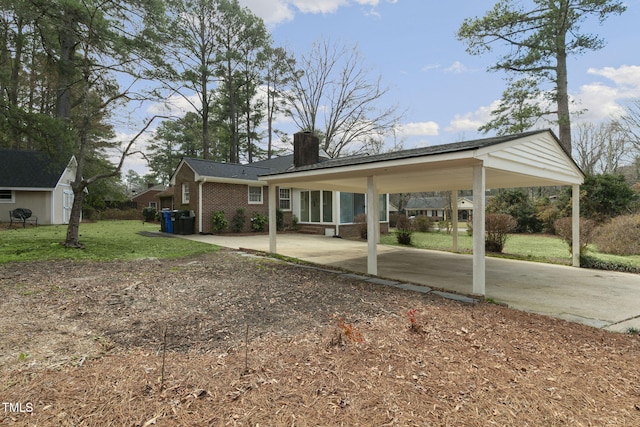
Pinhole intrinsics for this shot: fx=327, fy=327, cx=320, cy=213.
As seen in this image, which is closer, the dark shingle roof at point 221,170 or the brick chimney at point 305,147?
the brick chimney at point 305,147

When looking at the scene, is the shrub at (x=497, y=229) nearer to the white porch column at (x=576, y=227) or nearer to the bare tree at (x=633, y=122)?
the white porch column at (x=576, y=227)

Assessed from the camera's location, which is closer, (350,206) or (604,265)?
(604,265)

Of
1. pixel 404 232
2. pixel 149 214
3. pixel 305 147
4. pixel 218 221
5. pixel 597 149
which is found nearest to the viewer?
pixel 305 147

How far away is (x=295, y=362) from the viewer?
2863 mm

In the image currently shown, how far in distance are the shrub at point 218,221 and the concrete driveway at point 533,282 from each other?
6.48 meters

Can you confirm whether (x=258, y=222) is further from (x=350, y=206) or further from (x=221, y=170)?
(x=350, y=206)

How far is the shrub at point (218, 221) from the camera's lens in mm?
15430

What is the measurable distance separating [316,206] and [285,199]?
2.08 meters

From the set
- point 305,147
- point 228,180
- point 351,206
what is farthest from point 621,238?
point 228,180

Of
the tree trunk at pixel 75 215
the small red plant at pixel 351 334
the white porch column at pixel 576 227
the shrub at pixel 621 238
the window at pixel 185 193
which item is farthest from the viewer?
the window at pixel 185 193

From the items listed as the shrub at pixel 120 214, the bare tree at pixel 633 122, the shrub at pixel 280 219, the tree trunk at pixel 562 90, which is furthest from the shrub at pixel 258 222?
the bare tree at pixel 633 122

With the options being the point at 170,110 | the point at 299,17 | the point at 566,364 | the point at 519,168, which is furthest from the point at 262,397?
the point at 299,17

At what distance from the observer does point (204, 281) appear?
5801 millimetres

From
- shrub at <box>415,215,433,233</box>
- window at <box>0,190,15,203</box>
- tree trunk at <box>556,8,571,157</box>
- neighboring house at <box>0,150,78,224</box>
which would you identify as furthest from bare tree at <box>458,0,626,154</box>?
window at <box>0,190,15,203</box>
